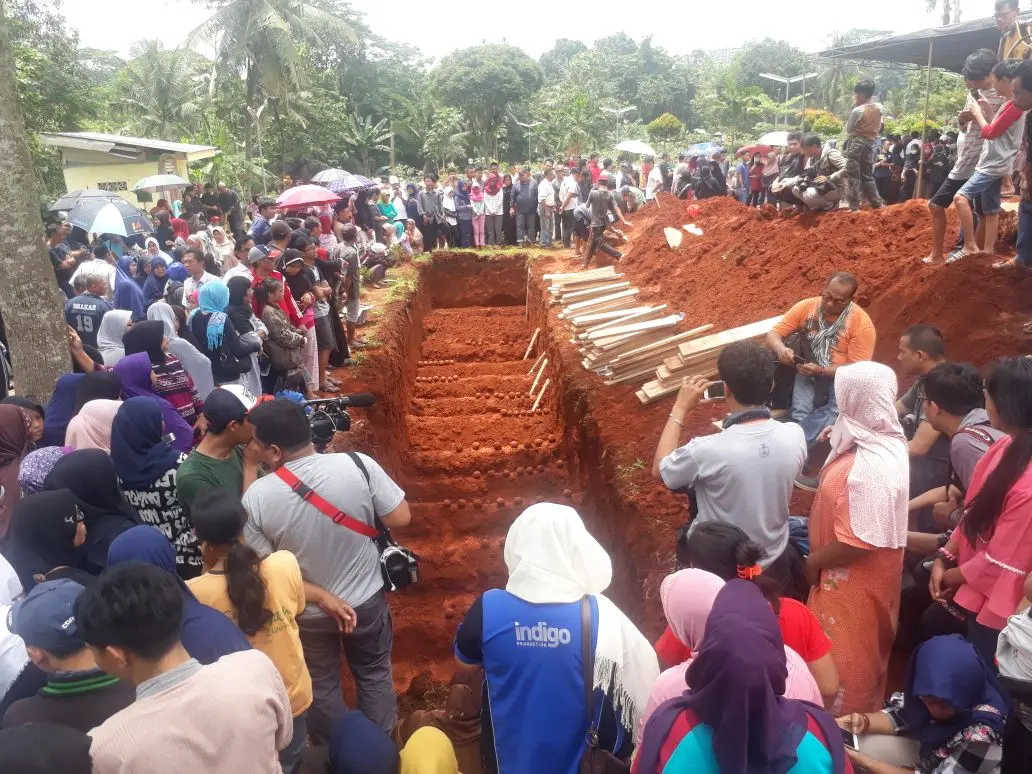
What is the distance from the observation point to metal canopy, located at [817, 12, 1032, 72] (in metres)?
10.4

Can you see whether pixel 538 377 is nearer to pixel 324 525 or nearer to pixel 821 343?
pixel 821 343

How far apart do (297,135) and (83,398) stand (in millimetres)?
29371

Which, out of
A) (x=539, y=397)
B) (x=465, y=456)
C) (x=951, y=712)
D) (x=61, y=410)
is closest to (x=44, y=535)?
(x=61, y=410)

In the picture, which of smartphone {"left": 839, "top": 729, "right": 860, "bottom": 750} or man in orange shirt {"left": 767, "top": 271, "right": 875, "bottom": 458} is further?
man in orange shirt {"left": 767, "top": 271, "right": 875, "bottom": 458}

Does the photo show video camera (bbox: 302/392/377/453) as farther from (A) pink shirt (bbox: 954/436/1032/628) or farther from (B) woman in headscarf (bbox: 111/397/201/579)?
(A) pink shirt (bbox: 954/436/1032/628)

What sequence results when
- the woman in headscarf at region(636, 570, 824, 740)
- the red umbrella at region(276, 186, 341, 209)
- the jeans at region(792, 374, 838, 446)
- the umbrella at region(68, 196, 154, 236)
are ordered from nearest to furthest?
the woman in headscarf at region(636, 570, 824, 740), the jeans at region(792, 374, 838, 446), the umbrella at region(68, 196, 154, 236), the red umbrella at region(276, 186, 341, 209)

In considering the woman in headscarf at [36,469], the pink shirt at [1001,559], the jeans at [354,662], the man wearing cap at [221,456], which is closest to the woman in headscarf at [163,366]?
the woman in headscarf at [36,469]

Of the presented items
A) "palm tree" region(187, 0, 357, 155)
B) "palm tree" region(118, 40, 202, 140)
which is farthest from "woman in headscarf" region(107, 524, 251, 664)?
"palm tree" region(118, 40, 202, 140)

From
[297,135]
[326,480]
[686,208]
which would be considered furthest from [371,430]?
[297,135]

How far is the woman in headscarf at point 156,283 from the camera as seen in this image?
788 cm

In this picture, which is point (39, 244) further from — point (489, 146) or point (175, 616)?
point (489, 146)

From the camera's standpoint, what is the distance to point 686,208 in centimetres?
1388

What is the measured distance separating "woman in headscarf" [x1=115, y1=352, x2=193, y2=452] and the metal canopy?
35.1ft

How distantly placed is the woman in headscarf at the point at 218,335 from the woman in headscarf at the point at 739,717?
495cm
